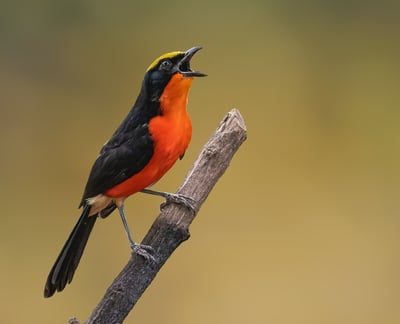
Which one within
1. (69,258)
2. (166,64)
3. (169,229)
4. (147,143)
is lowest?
(69,258)

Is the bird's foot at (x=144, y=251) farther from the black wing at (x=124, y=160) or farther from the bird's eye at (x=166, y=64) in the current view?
the bird's eye at (x=166, y=64)

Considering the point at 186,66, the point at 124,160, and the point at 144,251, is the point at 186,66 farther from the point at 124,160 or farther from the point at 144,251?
the point at 144,251

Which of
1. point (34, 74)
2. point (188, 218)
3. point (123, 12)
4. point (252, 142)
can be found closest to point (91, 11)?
point (123, 12)

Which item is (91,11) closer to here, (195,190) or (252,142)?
(252,142)

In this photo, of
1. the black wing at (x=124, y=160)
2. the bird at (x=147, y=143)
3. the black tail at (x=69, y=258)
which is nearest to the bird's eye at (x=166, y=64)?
the bird at (x=147, y=143)

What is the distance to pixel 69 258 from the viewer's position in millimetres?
1401

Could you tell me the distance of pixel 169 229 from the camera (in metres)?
1.33

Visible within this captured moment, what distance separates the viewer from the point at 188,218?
1351 millimetres

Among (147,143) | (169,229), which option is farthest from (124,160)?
(169,229)

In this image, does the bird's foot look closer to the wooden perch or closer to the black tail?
the wooden perch

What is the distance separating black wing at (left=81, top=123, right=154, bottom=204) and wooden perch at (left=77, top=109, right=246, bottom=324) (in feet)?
0.34

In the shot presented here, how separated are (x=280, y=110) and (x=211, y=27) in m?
0.37

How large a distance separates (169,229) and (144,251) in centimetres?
6

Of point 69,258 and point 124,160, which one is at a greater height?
point 124,160
